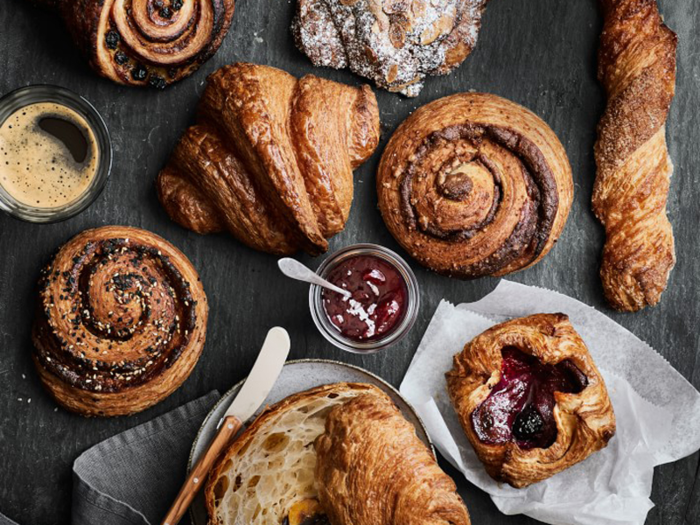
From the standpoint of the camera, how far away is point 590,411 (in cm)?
285

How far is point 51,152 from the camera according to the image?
2.84m

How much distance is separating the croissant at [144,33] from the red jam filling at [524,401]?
1.67m

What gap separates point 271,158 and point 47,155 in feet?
2.83

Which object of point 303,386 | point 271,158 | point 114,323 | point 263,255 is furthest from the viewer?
point 263,255

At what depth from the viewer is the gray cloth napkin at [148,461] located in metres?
2.97

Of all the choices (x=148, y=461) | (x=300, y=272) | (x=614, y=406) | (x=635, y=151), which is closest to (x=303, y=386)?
(x=300, y=272)

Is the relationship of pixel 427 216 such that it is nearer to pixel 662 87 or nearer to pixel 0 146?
pixel 662 87

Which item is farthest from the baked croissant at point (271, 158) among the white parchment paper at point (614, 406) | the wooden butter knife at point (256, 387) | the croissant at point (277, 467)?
the white parchment paper at point (614, 406)

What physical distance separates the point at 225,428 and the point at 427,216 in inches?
43.6

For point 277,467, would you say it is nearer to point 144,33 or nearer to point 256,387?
point 256,387

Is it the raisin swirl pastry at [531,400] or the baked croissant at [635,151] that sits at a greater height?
the baked croissant at [635,151]

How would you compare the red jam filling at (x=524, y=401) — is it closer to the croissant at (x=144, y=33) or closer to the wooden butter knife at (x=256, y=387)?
the wooden butter knife at (x=256, y=387)

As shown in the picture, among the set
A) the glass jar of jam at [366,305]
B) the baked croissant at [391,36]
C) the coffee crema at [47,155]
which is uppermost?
the baked croissant at [391,36]

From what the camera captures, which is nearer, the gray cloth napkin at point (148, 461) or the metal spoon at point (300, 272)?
the metal spoon at point (300, 272)
